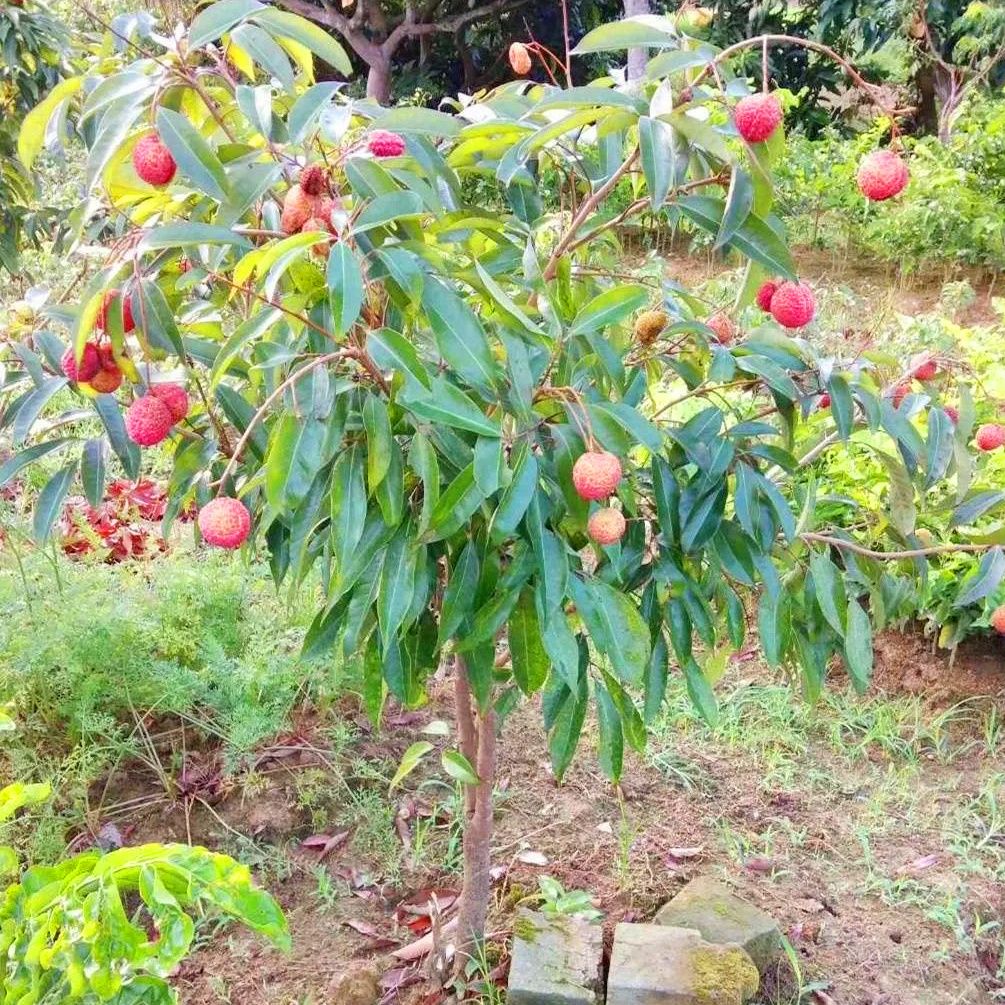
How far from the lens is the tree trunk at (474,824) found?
5.35ft

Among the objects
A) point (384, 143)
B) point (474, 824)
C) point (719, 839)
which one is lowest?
point (719, 839)

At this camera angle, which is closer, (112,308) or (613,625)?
(112,308)

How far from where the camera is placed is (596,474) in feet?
3.25

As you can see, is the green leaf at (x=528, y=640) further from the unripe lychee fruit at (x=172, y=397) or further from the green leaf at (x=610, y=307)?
the unripe lychee fruit at (x=172, y=397)

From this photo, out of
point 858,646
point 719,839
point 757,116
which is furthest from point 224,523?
point 719,839

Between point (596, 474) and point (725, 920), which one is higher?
point (596, 474)

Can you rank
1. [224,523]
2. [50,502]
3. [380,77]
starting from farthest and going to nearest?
[380,77], [50,502], [224,523]

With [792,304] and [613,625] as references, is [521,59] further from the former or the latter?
[613,625]

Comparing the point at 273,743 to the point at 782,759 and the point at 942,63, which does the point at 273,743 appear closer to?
the point at 782,759

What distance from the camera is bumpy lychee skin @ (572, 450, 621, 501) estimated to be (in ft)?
3.25

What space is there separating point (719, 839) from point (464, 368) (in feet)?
5.36

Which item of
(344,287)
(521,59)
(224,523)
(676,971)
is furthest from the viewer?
(676,971)

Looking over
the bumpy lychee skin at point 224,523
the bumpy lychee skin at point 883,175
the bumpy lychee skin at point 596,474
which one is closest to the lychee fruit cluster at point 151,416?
the bumpy lychee skin at point 224,523

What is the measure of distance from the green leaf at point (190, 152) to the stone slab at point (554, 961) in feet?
4.51
